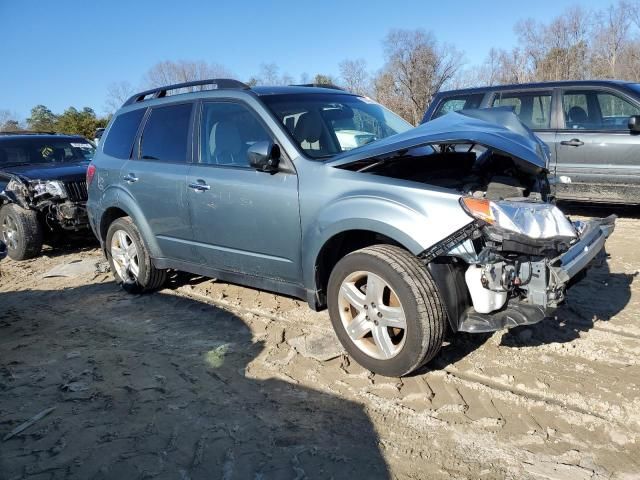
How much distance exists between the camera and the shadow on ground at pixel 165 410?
2.48 metres

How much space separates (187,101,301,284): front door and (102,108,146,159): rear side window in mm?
1126

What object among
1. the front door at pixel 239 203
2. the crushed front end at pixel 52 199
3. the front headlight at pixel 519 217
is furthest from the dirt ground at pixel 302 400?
the crushed front end at pixel 52 199

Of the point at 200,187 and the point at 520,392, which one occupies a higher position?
the point at 200,187

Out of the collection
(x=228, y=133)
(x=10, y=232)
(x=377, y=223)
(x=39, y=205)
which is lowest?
(x=10, y=232)

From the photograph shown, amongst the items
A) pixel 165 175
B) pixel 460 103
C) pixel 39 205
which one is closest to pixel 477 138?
pixel 165 175

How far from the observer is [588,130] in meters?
6.95

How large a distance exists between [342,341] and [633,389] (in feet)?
5.64

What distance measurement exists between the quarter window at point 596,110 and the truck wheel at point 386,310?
524 cm

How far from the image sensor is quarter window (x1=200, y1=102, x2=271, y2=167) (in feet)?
12.9

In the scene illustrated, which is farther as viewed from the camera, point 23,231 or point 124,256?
point 23,231

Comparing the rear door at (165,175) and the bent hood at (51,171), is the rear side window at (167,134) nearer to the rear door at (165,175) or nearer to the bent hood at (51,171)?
the rear door at (165,175)

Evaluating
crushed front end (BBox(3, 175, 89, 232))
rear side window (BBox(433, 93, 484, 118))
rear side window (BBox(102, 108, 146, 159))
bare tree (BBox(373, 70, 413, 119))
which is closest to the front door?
rear side window (BBox(102, 108, 146, 159))

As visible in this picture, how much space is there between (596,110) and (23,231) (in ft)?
26.0

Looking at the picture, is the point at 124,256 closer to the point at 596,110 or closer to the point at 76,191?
the point at 76,191
